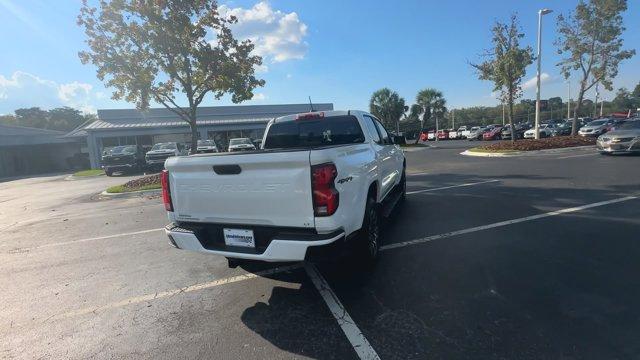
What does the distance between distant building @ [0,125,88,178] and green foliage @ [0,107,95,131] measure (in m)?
39.0

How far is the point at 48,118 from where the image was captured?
79.1m

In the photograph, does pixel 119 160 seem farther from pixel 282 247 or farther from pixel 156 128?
pixel 282 247

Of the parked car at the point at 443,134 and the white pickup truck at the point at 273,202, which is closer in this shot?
the white pickup truck at the point at 273,202

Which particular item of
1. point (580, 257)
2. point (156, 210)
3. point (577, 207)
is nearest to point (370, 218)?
point (580, 257)

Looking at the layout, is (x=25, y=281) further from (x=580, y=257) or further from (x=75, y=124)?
(x=75, y=124)

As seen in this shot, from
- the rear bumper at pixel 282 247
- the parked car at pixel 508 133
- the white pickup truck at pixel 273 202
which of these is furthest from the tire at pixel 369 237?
the parked car at pixel 508 133

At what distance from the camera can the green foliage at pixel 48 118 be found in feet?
247

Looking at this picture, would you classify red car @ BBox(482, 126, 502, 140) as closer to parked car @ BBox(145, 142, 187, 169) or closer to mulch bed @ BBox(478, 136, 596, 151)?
mulch bed @ BBox(478, 136, 596, 151)

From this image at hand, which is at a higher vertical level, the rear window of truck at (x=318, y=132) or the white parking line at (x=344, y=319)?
the rear window of truck at (x=318, y=132)

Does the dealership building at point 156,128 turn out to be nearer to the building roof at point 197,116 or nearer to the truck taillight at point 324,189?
the building roof at point 197,116

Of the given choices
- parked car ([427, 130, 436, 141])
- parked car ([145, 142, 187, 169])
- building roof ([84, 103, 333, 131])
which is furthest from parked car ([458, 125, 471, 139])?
parked car ([145, 142, 187, 169])

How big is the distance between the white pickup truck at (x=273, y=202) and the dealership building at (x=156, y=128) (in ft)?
97.9

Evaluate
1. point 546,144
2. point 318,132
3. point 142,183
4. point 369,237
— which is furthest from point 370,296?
point 546,144

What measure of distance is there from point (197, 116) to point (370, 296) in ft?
129
